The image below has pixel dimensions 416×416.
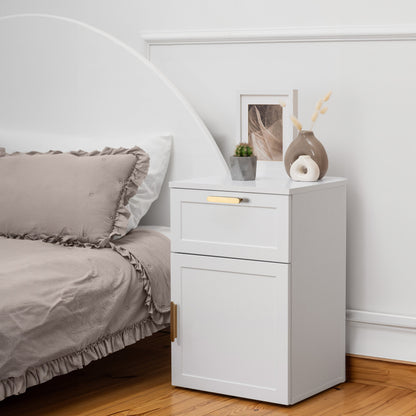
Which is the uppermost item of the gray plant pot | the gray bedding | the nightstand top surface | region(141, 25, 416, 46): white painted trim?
region(141, 25, 416, 46): white painted trim

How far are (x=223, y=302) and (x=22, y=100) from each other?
4.22 ft

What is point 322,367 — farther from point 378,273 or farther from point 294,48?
point 294,48

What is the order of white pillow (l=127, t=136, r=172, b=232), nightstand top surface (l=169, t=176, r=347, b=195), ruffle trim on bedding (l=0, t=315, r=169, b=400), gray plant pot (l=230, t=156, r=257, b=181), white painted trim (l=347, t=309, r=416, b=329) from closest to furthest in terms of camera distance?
ruffle trim on bedding (l=0, t=315, r=169, b=400), nightstand top surface (l=169, t=176, r=347, b=195), gray plant pot (l=230, t=156, r=257, b=181), white painted trim (l=347, t=309, r=416, b=329), white pillow (l=127, t=136, r=172, b=232)

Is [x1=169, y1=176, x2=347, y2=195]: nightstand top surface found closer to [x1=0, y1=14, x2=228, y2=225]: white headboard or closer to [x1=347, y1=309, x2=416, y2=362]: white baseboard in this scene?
[x1=0, y1=14, x2=228, y2=225]: white headboard

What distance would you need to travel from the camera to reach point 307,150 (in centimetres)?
240

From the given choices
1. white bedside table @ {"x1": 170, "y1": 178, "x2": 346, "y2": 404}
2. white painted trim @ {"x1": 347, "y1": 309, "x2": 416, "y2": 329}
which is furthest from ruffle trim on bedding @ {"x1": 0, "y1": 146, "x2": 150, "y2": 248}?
white painted trim @ {"x1": 347, "y1": 309, "x2": 416, "y2": 329}

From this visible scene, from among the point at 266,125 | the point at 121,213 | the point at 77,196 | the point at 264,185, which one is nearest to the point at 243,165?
the point at 264,185

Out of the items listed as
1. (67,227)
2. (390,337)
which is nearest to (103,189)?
(67,227)

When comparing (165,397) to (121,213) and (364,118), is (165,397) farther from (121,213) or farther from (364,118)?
(364,118)

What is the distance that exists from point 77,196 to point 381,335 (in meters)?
1.09

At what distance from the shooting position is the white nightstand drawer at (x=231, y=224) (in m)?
2.21

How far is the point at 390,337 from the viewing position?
2535 millimetres

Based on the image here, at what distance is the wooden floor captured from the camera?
7.30 ft

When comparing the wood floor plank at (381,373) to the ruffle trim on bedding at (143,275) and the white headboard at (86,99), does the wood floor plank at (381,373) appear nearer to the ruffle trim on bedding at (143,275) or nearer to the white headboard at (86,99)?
the ruffle trim on bedding at (143,275)
